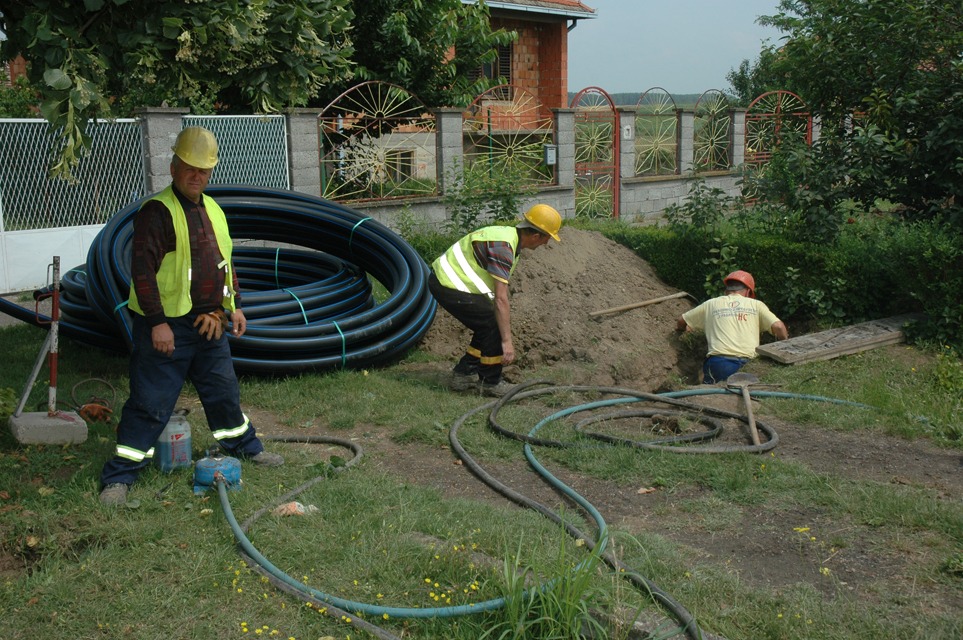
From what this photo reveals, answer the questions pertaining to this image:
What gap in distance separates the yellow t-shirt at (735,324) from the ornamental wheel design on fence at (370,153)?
7.41m

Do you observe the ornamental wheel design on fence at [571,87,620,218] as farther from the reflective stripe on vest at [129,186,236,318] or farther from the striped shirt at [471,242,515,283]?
the reflective stripe on vest at [129,186,236,318]

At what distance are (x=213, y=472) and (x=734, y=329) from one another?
4.90 meters

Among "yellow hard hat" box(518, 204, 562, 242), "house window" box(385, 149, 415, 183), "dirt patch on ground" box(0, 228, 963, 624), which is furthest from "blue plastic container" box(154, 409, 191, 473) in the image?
"house window" box(385, 149, 415, 183)

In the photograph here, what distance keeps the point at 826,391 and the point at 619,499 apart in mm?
2783

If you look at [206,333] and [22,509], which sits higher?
[206,333]

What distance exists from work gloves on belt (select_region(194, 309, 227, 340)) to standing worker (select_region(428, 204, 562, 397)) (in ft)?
8.09

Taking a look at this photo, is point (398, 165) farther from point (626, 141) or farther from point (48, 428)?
point (48, 428)

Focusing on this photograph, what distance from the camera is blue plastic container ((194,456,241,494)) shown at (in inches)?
Result: 191

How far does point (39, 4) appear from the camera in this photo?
14.2 ft

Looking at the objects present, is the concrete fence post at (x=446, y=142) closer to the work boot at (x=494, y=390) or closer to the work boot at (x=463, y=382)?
the work boot at (x=463, y=382)

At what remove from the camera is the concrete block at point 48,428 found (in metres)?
5.52

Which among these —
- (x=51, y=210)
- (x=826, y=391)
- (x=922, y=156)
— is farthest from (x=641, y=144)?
(x=826, y=391)

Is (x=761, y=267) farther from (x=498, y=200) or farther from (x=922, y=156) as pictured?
(x=498, y=200)

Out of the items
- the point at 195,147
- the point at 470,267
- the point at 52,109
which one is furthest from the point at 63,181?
the point at 52,109
